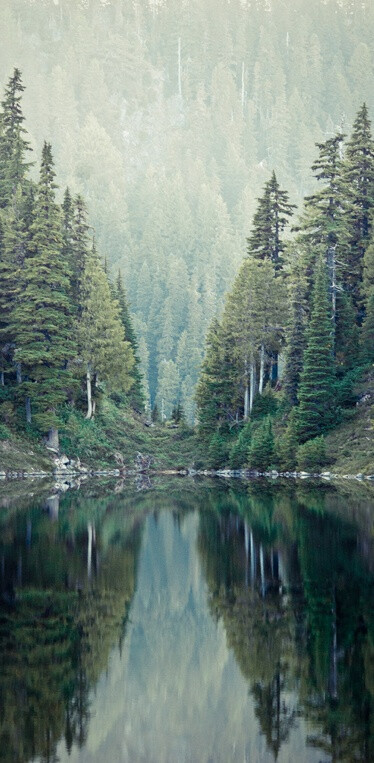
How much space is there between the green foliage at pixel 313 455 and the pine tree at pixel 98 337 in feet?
50.2

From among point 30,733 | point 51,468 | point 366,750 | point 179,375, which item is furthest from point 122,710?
point 179,375

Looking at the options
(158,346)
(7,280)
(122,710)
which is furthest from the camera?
(158,346)

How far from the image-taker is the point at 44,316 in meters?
58.3

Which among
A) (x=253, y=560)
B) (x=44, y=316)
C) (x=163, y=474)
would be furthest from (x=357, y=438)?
(x=253, y=560)

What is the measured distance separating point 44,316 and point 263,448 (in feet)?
44.0

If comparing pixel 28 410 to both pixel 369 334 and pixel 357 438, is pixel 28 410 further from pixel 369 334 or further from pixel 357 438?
pixel 369 334

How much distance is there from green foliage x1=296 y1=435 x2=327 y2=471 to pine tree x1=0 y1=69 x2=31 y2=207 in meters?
24.7

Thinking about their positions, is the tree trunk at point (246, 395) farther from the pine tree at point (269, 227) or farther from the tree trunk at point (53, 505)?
the tree trunk at point (53, 505)

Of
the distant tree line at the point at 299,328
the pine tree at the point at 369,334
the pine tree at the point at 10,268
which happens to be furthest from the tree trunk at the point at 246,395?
the pine tree at the point at 10,268

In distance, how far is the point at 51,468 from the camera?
185ft

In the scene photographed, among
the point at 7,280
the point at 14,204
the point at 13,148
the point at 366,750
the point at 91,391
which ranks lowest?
the point at 366,750

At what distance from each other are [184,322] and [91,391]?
128 meters

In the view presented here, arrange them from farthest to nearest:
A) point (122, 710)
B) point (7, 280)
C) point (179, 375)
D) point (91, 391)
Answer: point (179, 375)
point (91, 391)
point (7, 280)
point (122, 710)

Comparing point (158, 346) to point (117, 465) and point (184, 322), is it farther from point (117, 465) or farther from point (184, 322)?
point (117, 465)
